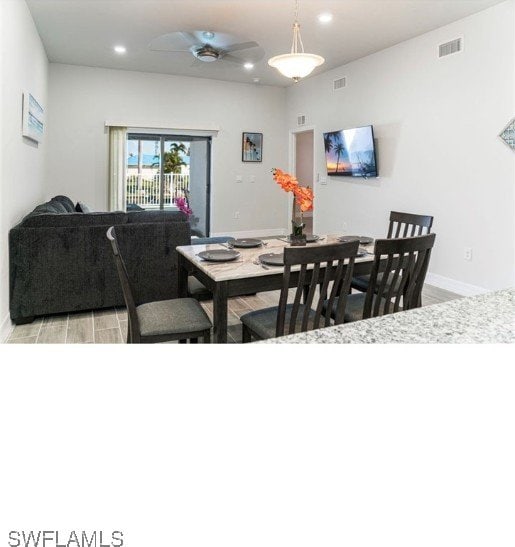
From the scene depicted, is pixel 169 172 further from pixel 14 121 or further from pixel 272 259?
pixel 272 259

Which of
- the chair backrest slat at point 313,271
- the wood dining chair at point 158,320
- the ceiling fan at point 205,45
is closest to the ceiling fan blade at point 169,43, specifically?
the ceiling fan at point 205,45

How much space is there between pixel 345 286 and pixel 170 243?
6.48ft

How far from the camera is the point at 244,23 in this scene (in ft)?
14.5

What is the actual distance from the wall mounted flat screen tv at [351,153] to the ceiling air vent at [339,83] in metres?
0.63

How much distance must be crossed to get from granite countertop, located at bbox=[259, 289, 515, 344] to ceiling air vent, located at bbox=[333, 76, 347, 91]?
5640mm

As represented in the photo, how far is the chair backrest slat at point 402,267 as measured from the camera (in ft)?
6.68

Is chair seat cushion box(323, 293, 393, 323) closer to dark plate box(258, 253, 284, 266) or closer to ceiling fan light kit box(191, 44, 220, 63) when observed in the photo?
dark plate box(258, 253, 284, 266)

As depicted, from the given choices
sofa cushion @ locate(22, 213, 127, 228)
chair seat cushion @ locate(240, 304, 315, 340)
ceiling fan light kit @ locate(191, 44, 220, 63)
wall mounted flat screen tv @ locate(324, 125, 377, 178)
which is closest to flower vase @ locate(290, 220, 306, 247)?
chair seat cushion @ locate(240, 304, 315, 340)

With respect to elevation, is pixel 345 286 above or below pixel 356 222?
below

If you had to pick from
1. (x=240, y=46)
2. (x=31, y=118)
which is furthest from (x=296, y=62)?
(x=31, y=118)

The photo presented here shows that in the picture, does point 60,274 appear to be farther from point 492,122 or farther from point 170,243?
point 492,122

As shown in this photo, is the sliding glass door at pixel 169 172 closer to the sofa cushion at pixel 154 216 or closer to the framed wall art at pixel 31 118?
the framed wall art at pixel 31 118
